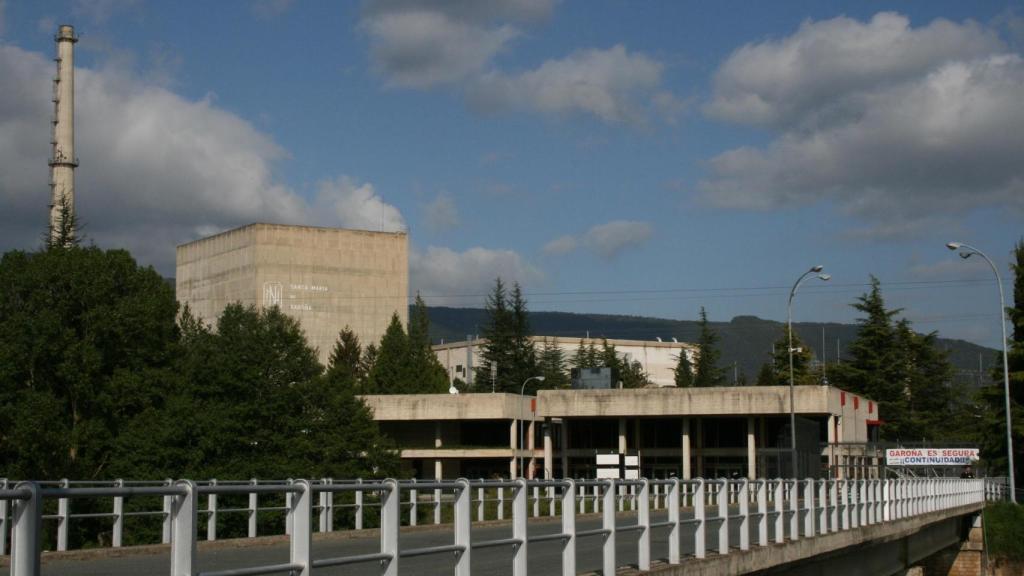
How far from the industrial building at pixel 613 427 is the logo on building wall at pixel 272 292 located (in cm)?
5510

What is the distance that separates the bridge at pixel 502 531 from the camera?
303 inches

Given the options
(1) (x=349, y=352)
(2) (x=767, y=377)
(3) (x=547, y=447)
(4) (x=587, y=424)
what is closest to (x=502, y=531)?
(3) (x=547, y=447)

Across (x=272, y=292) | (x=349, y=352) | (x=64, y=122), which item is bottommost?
(x=349, y=352)

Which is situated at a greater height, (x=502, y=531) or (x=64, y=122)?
(x=64, y=122)

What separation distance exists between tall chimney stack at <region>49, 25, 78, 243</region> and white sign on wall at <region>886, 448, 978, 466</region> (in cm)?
6118

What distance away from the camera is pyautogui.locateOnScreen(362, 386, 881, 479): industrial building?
295 ft

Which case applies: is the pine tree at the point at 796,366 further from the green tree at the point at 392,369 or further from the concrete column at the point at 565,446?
the green tree at the point at 392,369

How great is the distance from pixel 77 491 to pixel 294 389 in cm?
5699

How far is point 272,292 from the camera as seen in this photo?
158 metres

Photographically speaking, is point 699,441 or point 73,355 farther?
point 699,441

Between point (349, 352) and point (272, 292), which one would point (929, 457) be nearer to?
point (349, 352)

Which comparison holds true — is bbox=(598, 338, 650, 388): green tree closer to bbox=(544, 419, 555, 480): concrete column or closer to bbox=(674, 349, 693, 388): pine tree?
bbox=(674, 349, 693, 388): pine tree

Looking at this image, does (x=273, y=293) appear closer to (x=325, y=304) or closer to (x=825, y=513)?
(x=325, y=304)

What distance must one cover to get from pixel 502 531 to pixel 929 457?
185 ft
